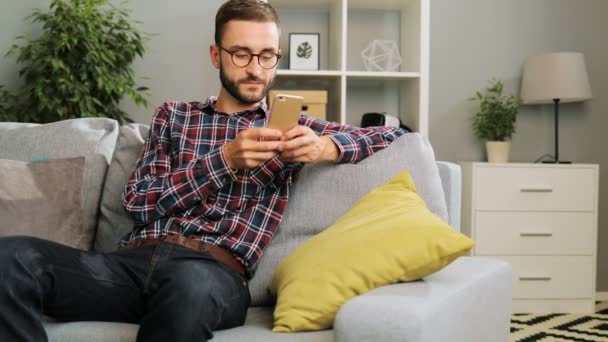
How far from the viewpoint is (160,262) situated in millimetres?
1321

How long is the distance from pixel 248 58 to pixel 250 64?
0.06 ft

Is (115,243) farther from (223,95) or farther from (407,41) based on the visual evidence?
(407,41)

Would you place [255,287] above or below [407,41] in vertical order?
below

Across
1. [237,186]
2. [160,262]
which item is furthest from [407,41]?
[160,262]

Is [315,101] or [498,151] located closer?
[315,101]

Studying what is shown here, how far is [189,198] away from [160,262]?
0.63 feet

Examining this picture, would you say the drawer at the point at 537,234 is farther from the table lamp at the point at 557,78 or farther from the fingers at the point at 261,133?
the fingers at the point at 261,133

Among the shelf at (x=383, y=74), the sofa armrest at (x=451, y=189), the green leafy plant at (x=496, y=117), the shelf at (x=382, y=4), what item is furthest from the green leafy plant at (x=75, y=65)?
the sofa armrest at (x=451, y=189)

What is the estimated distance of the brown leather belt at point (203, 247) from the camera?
1412mm

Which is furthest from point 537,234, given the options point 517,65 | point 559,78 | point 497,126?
point 517,65

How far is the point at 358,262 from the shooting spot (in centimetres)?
121

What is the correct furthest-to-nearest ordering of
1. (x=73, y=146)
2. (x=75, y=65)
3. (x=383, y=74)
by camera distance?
(x=383, y=74) < (x=75, y=65) < (x=73, y=146)

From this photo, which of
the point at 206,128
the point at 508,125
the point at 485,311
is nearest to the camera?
the point at 485,311

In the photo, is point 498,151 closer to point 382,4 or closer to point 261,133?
point 382,4
